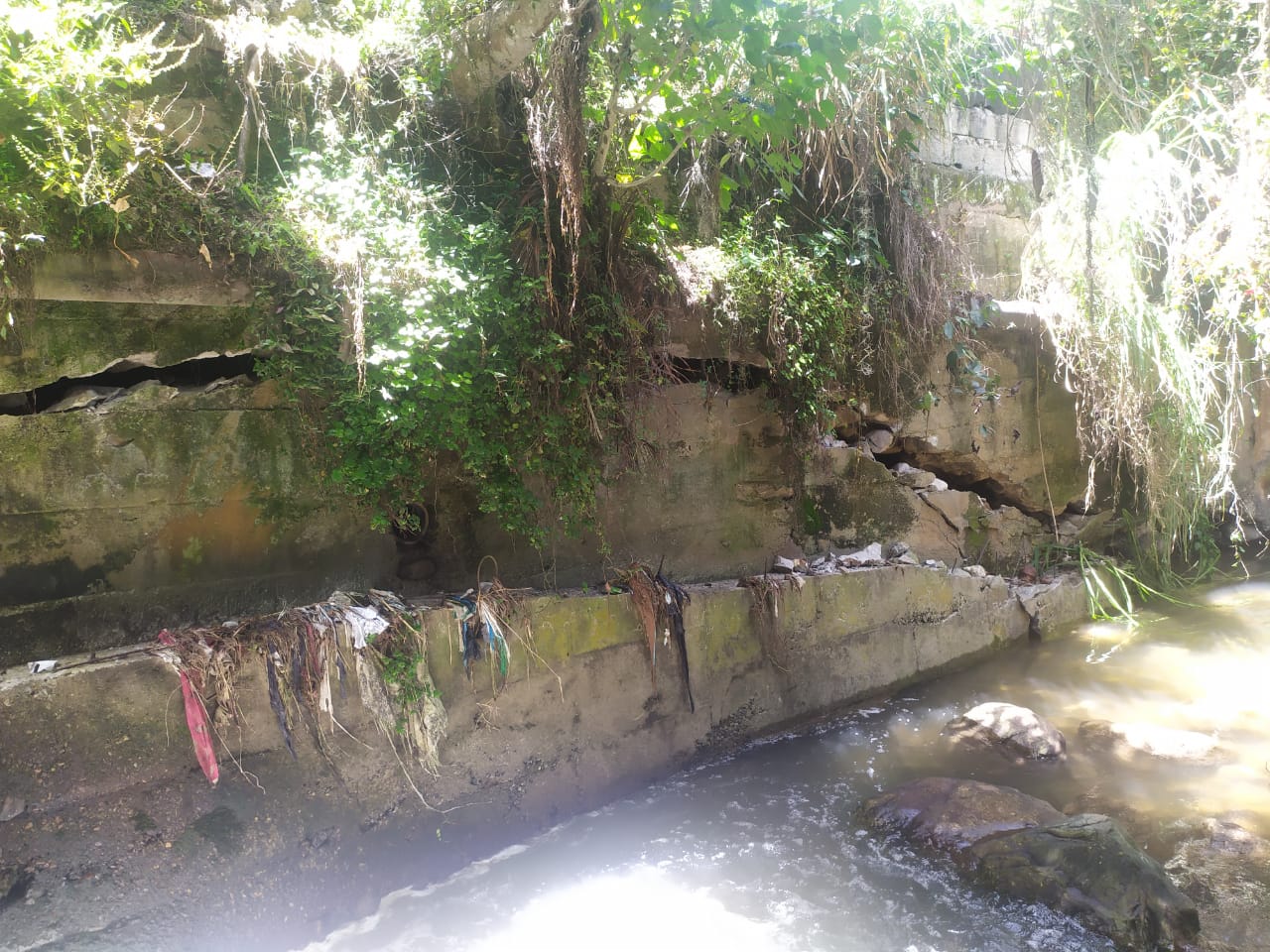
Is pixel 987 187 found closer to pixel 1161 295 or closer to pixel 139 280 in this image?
pixel 1161 295

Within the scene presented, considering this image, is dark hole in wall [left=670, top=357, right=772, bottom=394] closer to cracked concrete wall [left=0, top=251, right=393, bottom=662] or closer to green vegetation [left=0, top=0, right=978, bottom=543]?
green vegetation [left=0, top=0, right=978, bottom=543]

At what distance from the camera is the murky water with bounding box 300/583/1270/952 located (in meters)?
3.38

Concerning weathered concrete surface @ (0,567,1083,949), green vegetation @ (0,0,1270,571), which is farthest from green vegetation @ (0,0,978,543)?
weathered concrete surface @ (0,567,1083,949)

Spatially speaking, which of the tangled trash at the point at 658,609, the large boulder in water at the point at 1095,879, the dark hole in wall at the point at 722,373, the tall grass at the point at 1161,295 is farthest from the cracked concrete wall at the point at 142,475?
the tall grass at the point at 1161,295

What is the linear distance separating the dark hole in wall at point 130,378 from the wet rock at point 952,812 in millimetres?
A: 3855

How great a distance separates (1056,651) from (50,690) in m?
6.38

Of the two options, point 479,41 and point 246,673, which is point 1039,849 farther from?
point 479,41

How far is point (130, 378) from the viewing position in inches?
148

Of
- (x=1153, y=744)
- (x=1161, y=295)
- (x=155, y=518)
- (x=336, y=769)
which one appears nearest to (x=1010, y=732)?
(x=1153, y=744)

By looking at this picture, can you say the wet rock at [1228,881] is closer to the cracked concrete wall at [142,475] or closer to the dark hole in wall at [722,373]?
the dark hole in wall at [722,373]

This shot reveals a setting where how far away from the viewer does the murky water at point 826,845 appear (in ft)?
11.1

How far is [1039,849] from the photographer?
11.5 ft

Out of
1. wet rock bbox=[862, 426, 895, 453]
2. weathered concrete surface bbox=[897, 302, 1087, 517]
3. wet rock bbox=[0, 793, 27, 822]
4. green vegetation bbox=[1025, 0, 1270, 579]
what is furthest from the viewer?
weathered concrete surface bbox=[897, 302, 1087, 517]

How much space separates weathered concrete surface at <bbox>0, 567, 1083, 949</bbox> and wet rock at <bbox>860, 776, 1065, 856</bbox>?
3.43 feet
